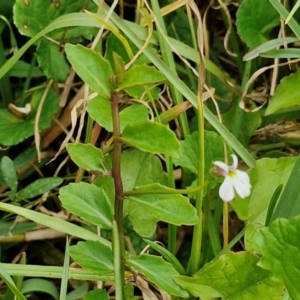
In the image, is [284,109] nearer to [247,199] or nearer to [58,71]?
[247,199]

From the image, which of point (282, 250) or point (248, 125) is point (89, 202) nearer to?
point (282, 250)

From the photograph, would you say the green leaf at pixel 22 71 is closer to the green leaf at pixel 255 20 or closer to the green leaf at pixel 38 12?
the green leaf at pixel 38 12

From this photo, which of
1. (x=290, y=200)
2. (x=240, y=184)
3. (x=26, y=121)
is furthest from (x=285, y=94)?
(x=26, y=121)

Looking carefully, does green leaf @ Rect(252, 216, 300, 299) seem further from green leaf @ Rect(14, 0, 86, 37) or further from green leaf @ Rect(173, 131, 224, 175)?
green leaf @ Rect(14, 0, 86, 37)

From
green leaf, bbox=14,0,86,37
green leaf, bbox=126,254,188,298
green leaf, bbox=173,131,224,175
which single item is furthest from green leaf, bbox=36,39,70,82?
green leaf, bbox=126,254,188,298

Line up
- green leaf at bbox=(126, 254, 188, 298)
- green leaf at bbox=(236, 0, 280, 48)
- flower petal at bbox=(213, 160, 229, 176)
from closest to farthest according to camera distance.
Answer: flower petal at bbox=(213, 160, 229, 176), green leaf at bbox=(126, 254, 188, 298), green leaf at bbox=(236, 0, 280, 48)

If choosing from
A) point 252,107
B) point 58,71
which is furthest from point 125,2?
point 252,107
